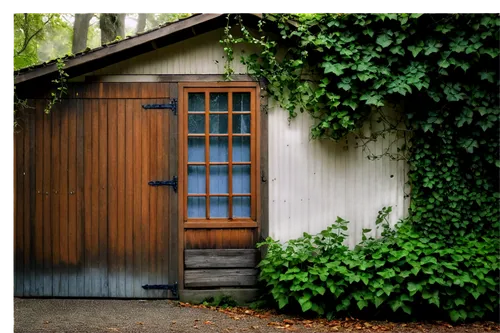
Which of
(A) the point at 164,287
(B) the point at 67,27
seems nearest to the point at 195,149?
(A) the point at 164,287

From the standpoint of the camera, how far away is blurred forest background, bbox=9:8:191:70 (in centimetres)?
1175

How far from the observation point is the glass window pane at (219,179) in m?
6.31

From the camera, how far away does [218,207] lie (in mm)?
6320

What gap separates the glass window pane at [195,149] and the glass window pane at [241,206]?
696 mm

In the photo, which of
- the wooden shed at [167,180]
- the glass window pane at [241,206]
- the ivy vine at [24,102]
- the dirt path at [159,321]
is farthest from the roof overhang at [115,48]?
the dirt path at [159,321]

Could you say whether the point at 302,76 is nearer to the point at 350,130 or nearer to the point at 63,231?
the point at 350,130

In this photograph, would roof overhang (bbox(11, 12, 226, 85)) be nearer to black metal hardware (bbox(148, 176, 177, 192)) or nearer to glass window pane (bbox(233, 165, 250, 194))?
black metal hardware (bbox(148, 176, 177, 192))

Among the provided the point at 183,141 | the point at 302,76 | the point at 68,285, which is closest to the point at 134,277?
the point at 68,285

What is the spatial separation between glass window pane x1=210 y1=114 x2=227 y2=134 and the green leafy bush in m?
1.58

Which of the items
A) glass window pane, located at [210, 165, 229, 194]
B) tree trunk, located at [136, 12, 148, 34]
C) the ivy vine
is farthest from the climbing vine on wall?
tree trunk, located at [136, 12, 148, 34]

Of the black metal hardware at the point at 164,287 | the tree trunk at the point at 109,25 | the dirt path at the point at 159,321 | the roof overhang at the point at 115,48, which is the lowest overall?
the dirt path at the point at 159,321

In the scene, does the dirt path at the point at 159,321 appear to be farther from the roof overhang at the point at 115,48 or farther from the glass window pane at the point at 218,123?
the roof overhang at the point at 115,48

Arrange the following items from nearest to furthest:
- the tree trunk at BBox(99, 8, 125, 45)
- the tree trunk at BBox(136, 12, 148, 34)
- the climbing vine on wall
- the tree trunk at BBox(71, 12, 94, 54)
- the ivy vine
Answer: the climbing vine on wall → the ivy vine → the tree trunk at BBox(99, 8, 125, 45) → the tree trunk at BBox(71, 12, 94, 54) → the tree trunk at BBox(136, 12, 148, 34)

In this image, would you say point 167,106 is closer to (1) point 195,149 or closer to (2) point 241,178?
(1) point 195,149
